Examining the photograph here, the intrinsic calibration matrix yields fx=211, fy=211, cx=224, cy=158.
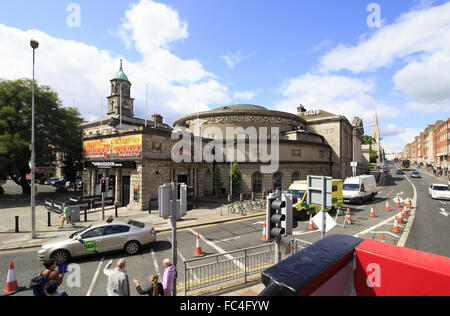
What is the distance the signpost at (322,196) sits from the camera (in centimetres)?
581

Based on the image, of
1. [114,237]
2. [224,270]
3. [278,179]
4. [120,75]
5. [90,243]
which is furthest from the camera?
[120,75]

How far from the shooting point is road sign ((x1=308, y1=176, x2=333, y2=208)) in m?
5.80

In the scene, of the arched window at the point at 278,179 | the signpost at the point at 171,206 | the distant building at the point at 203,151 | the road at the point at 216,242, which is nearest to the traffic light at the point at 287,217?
the signpost at the point at 171,206

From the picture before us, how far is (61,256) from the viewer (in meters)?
8.25

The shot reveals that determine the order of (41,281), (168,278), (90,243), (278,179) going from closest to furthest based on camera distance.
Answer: (41,281), (168,278), (90,243), (278,179)

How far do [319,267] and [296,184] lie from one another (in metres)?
14.3

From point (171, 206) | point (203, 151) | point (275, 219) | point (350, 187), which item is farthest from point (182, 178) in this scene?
point (275, 219)

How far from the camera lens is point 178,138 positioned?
2183 centimetres

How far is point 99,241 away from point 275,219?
771 centimetres

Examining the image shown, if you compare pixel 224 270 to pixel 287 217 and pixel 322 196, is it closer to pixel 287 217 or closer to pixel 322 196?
pixel 287 217

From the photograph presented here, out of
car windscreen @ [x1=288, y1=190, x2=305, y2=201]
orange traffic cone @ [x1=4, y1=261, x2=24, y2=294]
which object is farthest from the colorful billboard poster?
car windscreen @ [x1=288, y1=190, x2=305, y2=201]

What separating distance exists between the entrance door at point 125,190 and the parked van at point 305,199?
48.8ft

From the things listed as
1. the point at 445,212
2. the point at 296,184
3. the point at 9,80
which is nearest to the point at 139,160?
the point at 296,184

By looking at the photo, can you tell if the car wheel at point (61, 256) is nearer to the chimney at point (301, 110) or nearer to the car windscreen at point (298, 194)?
the car windscreen at point (298, 194)
